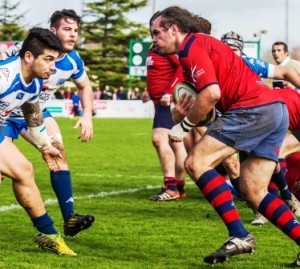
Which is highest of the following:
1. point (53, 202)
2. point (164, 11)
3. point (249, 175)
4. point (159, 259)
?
point (164, 11)

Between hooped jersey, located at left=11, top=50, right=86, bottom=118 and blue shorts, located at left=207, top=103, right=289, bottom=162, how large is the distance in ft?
7.85

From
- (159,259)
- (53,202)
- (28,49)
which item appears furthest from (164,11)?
(53,202)

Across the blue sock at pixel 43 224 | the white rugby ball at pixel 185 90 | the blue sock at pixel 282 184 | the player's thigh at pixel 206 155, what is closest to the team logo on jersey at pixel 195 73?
the white rugby ball at pixel 185 90

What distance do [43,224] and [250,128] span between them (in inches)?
76.1

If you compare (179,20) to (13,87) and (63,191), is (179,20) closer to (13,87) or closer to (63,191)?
(13,87)

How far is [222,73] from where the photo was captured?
652 cm

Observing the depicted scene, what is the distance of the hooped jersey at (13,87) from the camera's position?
675cm

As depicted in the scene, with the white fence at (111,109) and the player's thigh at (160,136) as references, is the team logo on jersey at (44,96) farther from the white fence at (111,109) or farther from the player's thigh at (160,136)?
the white fence at (111,109)

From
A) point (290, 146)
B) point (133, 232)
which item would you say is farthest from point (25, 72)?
point (290, 146)

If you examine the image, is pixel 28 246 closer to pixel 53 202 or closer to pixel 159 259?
pixel 159 259

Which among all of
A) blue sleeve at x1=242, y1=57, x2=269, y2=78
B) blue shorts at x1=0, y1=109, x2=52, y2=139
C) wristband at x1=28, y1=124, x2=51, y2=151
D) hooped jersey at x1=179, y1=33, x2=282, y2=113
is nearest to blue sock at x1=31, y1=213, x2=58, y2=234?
wristband at x1=28, y1=124, x2=51, y2=151

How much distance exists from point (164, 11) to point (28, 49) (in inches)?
44.4

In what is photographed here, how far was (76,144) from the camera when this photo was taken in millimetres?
23578

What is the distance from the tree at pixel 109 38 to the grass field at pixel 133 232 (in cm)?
6007
